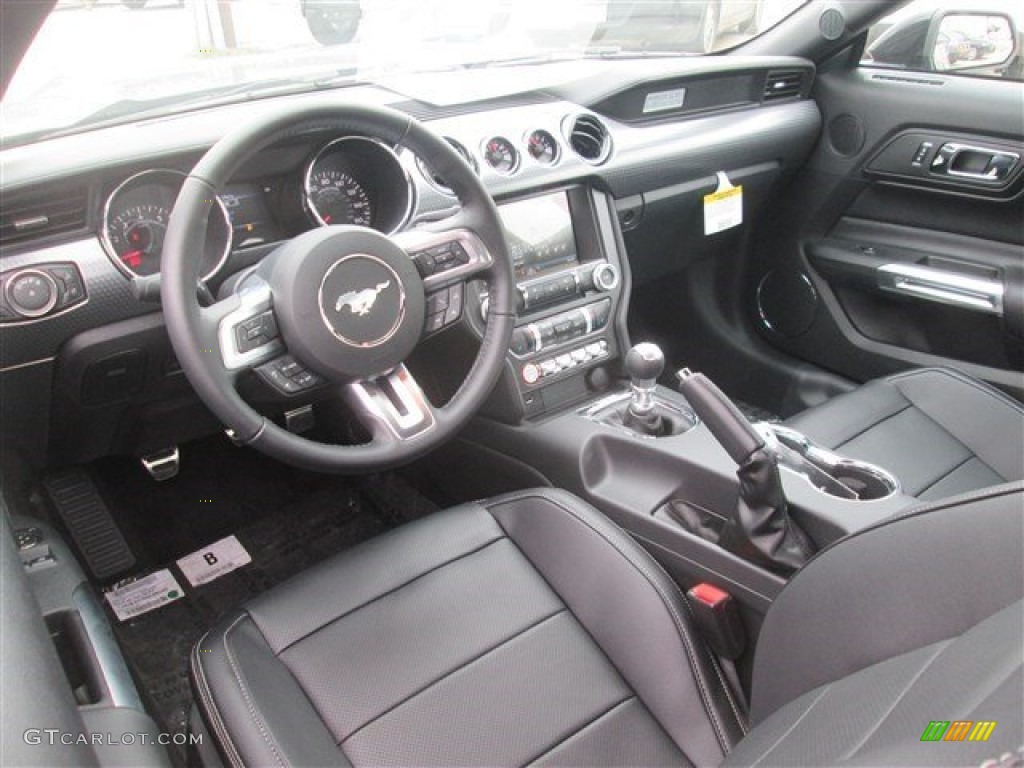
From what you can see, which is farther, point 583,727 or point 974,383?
point 974,383

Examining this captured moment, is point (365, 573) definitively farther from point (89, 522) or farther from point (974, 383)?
point (974, 383)

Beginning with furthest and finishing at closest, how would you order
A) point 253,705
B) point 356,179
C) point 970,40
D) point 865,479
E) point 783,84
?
point 783,84
point 970,40
point 356,179
point 865,479
point 253,705

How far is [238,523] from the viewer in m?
2.23

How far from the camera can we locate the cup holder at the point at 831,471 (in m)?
1.45

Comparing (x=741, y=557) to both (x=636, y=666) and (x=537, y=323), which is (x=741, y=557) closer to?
(x=636, y=666)

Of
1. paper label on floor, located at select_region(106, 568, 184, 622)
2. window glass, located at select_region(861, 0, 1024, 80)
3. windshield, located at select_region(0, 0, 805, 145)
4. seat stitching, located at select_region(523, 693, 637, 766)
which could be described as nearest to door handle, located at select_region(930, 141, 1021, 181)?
window glass, located at select_region(861, 0, 1024, 80)

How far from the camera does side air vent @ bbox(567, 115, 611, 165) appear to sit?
198 centimetres

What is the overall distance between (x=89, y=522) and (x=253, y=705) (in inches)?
41.3

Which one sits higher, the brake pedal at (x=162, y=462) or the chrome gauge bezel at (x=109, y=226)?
the chrome gauge bezel at (x=109, y=226)

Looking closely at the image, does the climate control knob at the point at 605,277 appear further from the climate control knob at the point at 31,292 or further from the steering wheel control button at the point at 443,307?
the climate control knob at the point at 31,292

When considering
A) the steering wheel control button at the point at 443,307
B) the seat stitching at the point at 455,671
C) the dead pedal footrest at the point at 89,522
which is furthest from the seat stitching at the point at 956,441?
the dead pedal footrest at the point at 89,522

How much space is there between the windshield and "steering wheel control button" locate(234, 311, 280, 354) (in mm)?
433

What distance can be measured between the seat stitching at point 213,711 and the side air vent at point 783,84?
196 centimetres

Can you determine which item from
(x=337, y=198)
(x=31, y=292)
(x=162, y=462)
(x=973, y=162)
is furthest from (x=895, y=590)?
(x=973, y=162)
